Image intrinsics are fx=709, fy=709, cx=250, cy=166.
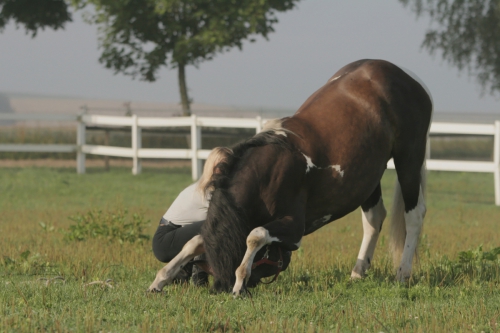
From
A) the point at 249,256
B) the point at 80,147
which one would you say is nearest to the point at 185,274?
the point at 249,256

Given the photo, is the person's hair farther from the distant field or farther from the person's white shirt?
the distant field

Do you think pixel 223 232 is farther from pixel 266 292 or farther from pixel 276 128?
pixel 276 128

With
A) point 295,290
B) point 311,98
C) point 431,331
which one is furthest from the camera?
point 311,98

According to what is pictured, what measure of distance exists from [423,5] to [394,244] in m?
29.3

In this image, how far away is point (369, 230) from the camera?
6770 mm

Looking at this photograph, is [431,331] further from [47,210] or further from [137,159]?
[137,159]

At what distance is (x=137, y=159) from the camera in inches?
763

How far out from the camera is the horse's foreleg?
5047mm

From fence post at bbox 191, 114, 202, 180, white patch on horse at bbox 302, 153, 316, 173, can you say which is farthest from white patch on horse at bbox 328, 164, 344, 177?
fence post at bbox 191, 114, 202, 180

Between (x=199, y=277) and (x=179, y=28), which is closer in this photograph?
(x=199, y=277)

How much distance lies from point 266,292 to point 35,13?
1055 inches

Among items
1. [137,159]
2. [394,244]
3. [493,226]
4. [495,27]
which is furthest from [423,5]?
[394,244]

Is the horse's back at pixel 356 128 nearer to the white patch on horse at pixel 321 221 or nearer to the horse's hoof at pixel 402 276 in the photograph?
the white patch on horse at pixel 321 221

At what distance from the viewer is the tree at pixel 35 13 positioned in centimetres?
2912
